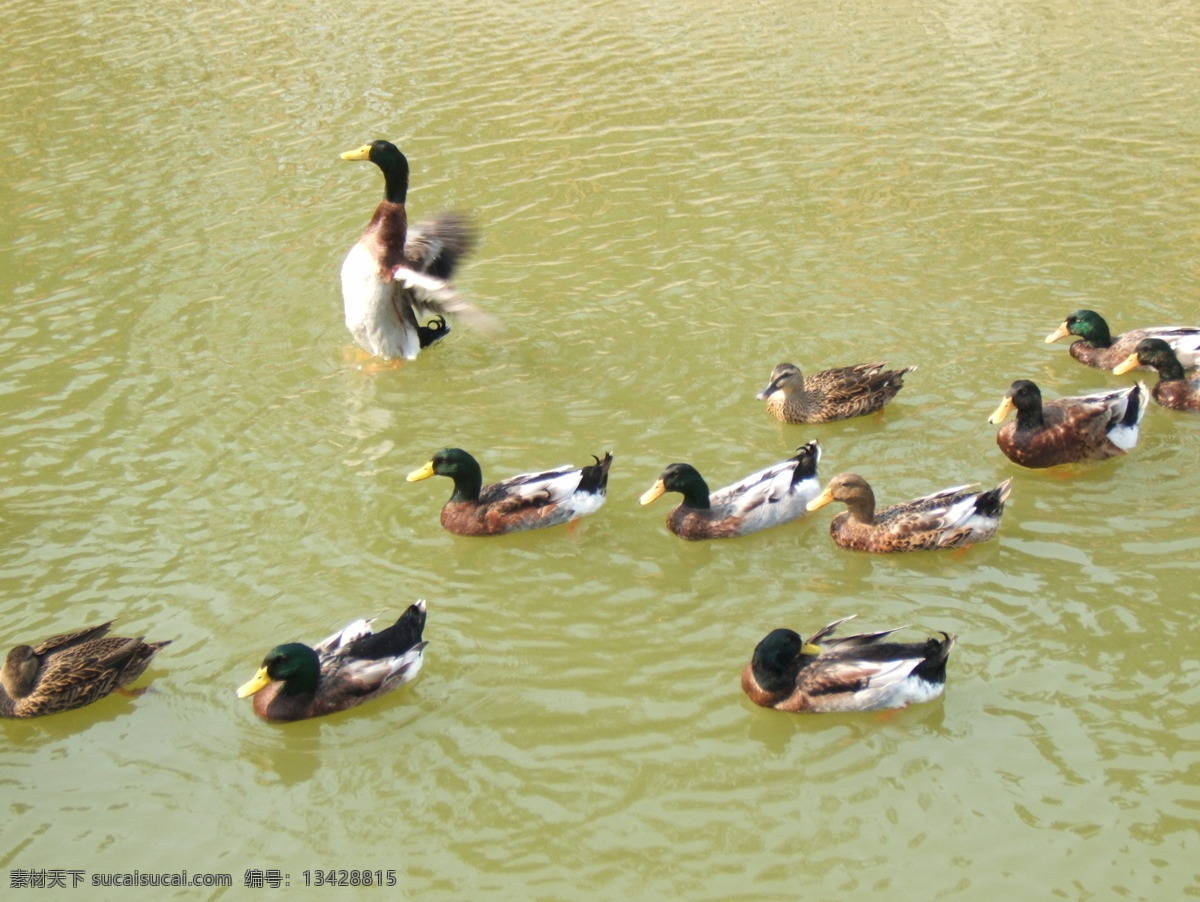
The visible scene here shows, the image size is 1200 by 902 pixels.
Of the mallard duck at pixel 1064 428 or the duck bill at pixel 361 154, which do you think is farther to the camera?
the duck bill at pixel 361 154

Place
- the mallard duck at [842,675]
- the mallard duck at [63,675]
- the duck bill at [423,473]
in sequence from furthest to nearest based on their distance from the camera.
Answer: the duck bill at [423,473] → the mallard duck at [63,675] → the mallard duck at [842,675]

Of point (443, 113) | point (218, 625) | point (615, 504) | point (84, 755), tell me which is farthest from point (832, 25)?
point (84, 755)

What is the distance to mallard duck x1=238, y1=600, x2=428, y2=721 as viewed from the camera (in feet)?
25.4

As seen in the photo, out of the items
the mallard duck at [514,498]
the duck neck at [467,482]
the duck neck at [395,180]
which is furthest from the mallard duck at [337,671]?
the duck neck at [395,180]

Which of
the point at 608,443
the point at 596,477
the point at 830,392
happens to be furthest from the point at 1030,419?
the point at 596,477

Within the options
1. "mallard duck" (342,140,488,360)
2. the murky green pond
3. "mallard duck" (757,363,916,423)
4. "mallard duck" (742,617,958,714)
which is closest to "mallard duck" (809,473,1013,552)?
the murky green pond

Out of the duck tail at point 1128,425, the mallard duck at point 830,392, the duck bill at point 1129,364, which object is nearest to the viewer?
the duck tail at point 1128,425

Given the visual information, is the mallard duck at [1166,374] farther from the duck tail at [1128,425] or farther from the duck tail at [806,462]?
the duck tail at [806,462]

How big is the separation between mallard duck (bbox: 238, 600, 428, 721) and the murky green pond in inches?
6.2

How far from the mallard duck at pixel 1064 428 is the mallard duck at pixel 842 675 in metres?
3.03

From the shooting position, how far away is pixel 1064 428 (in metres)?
10.3

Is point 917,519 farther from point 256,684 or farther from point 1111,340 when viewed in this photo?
point 256,684

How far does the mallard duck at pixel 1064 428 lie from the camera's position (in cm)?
1031

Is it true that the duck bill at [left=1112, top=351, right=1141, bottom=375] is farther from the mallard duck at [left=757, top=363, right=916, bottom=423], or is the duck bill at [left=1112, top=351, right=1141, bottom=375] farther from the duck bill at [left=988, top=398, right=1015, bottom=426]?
the mallard duck at [left=757, top=363, right=916, bottom=423]
